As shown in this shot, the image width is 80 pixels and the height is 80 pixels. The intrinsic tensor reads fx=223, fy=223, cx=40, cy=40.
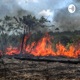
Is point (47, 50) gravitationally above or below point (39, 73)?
above

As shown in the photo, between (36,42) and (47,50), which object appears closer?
(47,50)

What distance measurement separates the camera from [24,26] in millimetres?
75938

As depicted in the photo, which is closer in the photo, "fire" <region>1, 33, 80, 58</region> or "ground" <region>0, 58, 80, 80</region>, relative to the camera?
"ground" <region>0, 58, 80, 80</region>

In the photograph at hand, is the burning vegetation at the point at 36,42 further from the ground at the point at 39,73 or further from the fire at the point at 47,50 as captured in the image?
the ground at the point at 39,73

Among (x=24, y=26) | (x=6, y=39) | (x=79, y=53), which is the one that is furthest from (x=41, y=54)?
(x=6, y=39)

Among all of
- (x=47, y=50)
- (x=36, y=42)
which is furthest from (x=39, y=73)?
(x=36, y=42)

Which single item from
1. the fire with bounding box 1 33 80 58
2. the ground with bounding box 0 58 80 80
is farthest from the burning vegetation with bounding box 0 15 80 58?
the ground with bounding box 0 58 80 80

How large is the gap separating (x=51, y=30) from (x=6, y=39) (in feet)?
60.5

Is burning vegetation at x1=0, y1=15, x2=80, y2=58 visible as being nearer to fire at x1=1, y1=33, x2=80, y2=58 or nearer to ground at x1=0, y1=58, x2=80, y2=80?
fire at x1=1, y1=33, x2=80, y2=58

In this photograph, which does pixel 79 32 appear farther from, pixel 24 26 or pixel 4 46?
pixel 4 46

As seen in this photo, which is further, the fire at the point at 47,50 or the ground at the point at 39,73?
the fire at the point at 47,50

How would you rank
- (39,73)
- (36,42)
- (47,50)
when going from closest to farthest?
1. (39,73)
2. (47,50)
3. (36,42)

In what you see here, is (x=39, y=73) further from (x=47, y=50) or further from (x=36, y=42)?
(x=36, y=42)

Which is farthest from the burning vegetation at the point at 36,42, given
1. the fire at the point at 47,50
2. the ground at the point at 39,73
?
the ground at the point at 39,73
